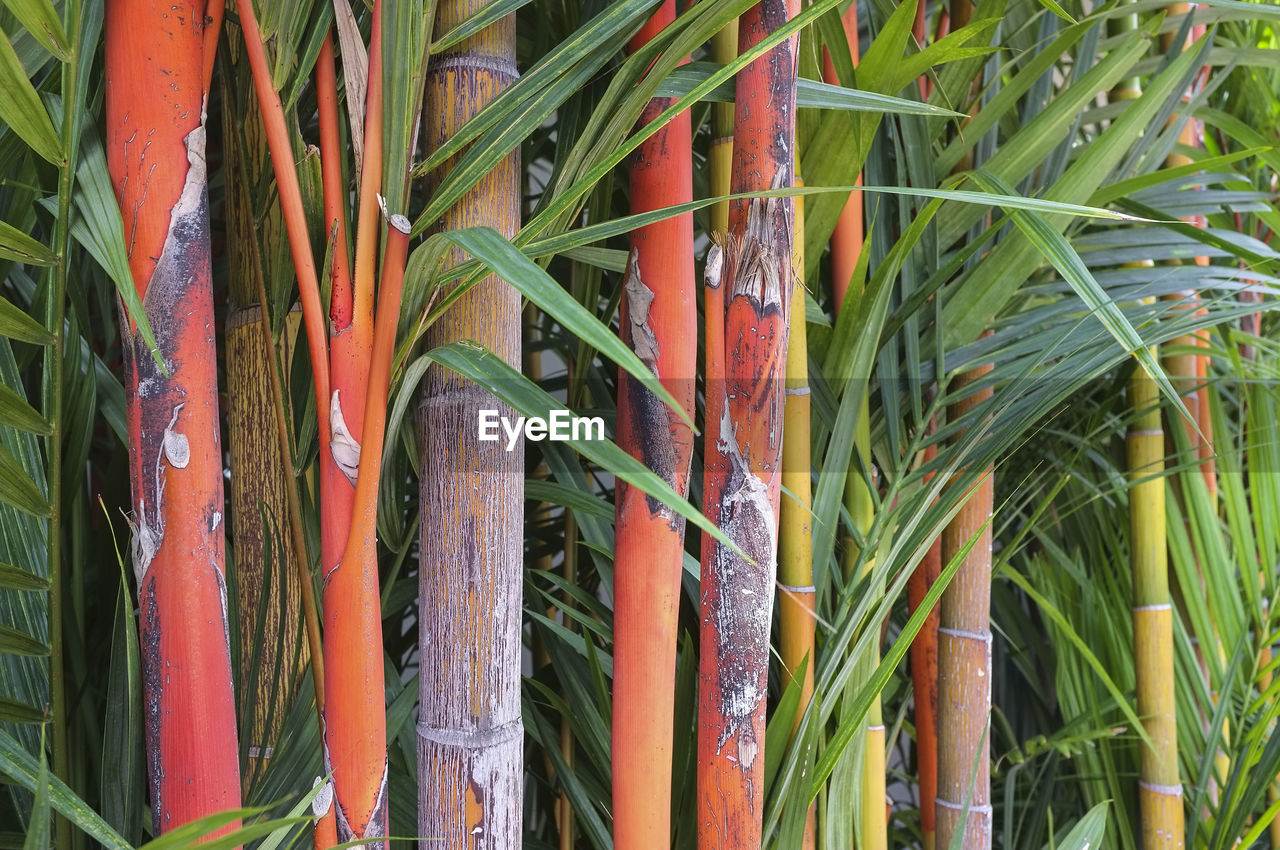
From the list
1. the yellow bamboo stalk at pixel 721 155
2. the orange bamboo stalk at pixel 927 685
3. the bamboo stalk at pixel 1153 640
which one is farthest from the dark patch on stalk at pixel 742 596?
the bamboo stalk at pixel 1153 640

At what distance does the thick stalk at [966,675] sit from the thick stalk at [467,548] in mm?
322

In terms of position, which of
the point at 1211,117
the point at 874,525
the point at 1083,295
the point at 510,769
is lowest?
the point at 510,769

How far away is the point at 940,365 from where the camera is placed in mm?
546

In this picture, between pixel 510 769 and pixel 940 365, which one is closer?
pixel 510 769

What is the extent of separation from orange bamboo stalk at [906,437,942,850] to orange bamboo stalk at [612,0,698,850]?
0.26 m

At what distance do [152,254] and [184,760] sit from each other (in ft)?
0.67

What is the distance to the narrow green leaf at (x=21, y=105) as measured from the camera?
1.02 feet

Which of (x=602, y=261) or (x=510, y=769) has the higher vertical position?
(x=602, y=261)

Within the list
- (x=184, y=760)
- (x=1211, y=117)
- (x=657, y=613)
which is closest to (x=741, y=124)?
(x=657, y=613)

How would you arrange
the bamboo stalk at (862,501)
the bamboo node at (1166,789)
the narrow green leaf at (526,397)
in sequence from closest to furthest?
the narrow green leaf at (526,397)
the bamboo stalk at (862,501)
the bamboo node at (1166,789)

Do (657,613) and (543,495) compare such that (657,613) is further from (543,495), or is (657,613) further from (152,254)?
(152,254)

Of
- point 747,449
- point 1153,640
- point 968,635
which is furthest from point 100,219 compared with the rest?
point 1153,640

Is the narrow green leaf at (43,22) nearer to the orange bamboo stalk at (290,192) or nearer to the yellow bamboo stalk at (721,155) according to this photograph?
the orange bamboo stalk at (290,192)

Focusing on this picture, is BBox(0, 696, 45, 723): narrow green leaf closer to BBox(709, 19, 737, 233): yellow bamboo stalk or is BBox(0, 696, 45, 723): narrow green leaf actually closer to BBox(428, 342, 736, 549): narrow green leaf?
BBox(428, 342, 736, 549): narrow green leaf
